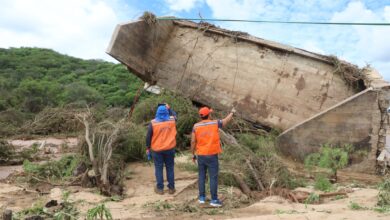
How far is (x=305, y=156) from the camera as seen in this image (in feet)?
27.8

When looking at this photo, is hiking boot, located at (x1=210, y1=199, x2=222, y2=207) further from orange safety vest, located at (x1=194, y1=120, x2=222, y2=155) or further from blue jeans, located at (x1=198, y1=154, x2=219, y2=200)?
orange safety vest, located at (x1=194, y1=120, x2=222, y2=155)

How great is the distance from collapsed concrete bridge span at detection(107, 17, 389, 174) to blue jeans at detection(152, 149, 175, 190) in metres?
2.62

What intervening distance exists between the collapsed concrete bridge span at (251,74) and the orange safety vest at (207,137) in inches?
108

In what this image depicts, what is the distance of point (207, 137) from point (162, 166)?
108 centimetres

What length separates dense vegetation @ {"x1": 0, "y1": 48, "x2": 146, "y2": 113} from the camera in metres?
24.0

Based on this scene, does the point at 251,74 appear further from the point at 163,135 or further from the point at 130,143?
the point at 163,135

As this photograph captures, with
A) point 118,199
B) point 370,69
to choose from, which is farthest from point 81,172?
point 370,69

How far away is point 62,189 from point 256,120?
4.34 m

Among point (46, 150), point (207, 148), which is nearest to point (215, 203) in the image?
point (207, 148)

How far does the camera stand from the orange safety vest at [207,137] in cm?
620

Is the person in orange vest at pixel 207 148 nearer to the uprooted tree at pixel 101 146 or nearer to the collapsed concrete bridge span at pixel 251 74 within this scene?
the uprooted tree at pixel 101 146

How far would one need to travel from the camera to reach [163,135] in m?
6.92

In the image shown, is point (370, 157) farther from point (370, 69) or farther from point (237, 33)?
point (237, 33)

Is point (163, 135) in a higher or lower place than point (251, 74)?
lower
